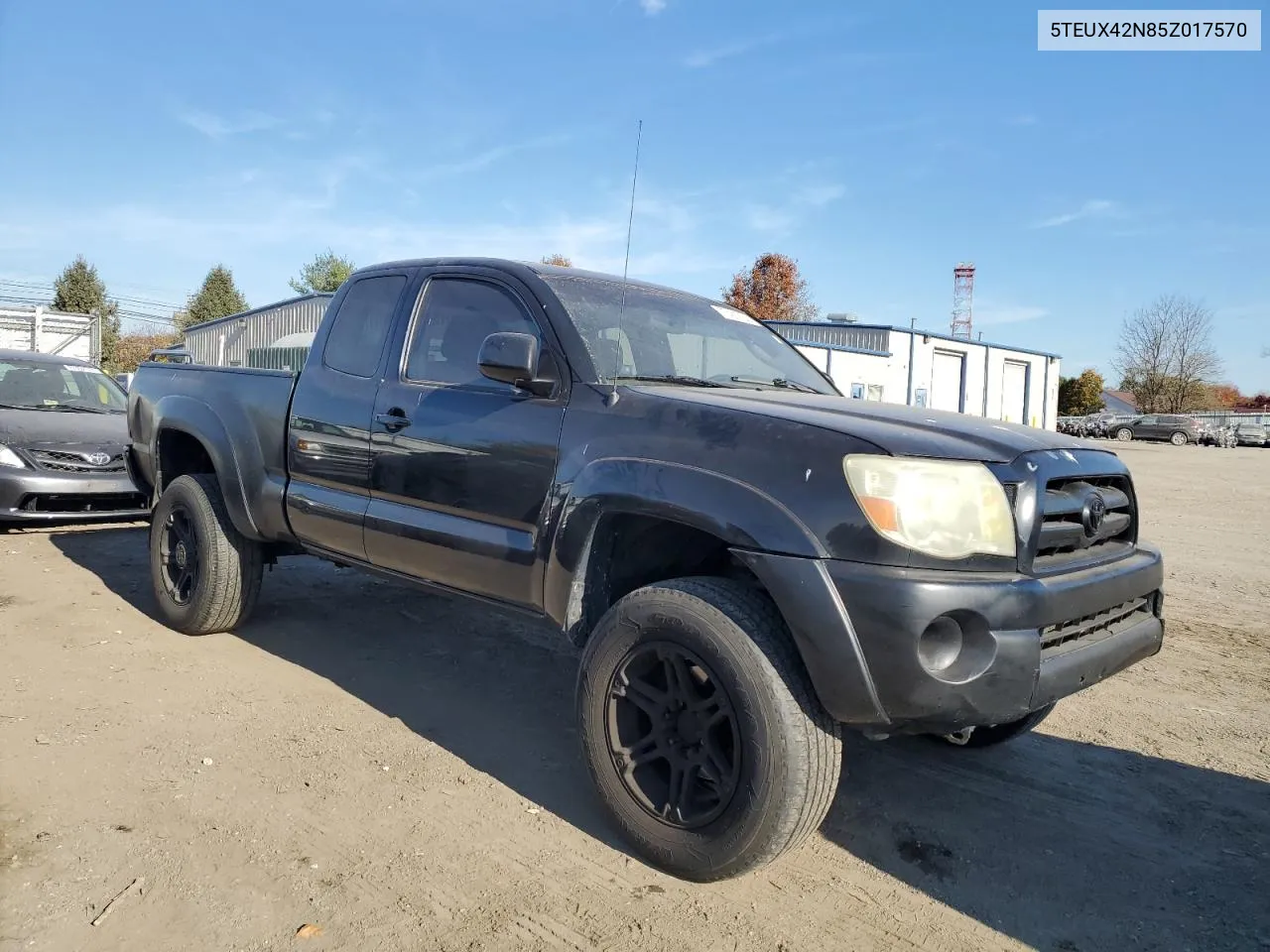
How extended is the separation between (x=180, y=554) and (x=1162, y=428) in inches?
1832

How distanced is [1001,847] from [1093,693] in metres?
1.73

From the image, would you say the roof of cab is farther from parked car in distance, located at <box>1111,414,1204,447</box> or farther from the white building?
parked car in distance, located at <box>1111,414,1204,447</box>

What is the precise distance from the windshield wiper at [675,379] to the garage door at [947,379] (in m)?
29.0

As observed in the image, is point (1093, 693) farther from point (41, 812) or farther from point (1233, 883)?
point (41, 812)

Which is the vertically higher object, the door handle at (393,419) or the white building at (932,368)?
the white building at (932,368)

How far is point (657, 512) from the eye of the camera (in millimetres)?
2639

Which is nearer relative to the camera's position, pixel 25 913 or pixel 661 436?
pixel 25 913

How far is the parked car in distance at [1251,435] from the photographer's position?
1639 inches

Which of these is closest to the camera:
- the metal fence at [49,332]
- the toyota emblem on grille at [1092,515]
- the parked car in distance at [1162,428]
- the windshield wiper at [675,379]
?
the toyota emblem on grille at [1092,515]

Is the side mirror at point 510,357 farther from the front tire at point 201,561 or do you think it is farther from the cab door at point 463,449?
the front tire at point 201,561

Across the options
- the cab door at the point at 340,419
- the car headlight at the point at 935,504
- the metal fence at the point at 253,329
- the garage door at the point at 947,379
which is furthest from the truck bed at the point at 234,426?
the garage door at the point at 947,379

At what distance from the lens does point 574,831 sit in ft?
9.34

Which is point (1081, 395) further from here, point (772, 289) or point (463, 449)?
point (463, 449)

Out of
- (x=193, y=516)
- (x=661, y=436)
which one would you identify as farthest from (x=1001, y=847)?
(x=193, y=516)
